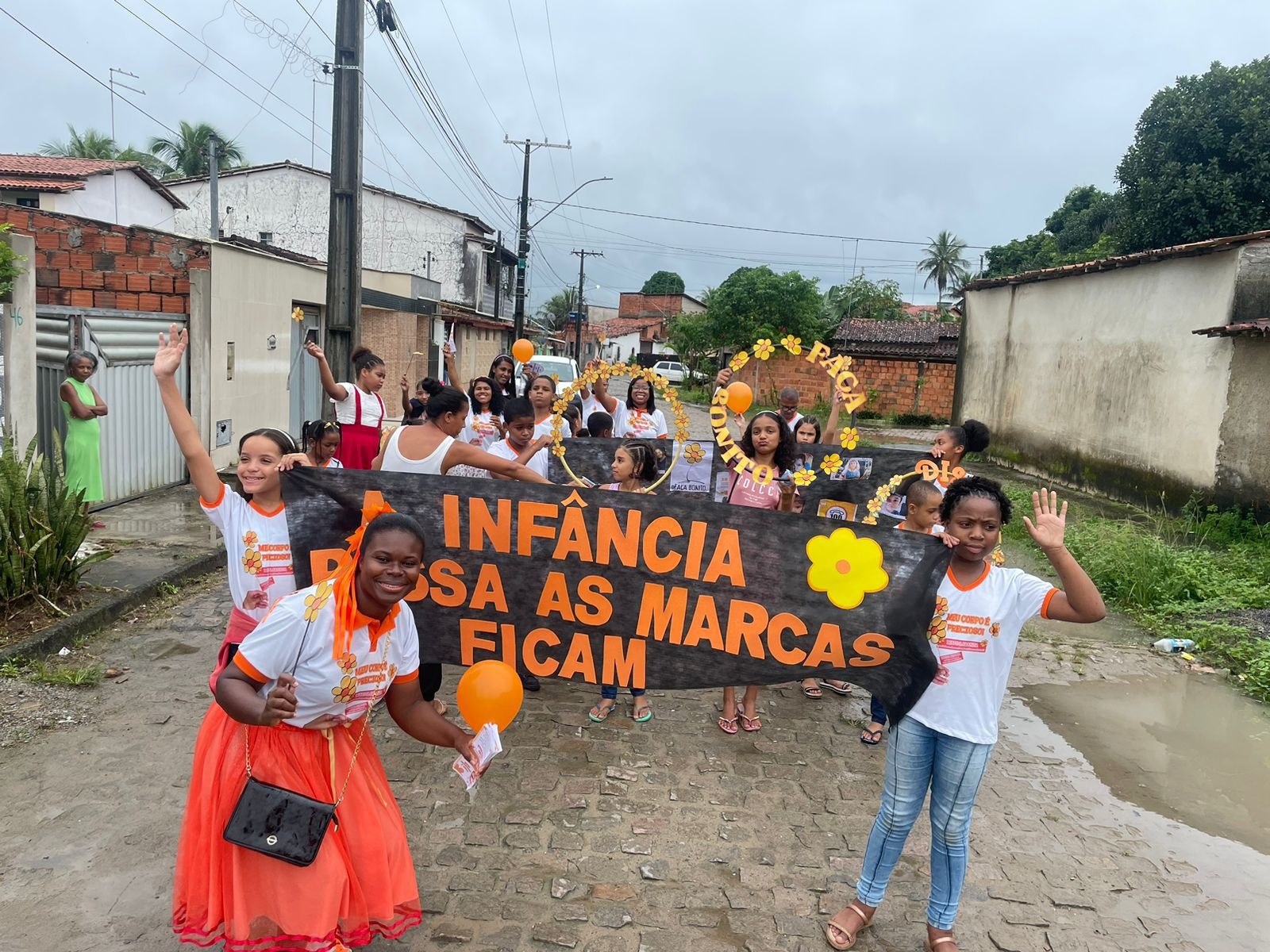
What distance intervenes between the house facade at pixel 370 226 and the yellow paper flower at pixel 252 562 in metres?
23.9

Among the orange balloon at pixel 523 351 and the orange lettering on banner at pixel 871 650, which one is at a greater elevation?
the orange balloon at pixel 523 351

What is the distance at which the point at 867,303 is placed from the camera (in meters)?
43.3

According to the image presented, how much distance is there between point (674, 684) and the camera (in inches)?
154

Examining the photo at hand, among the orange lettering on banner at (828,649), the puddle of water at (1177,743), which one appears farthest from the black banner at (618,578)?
the puddle of water at (1177,743)

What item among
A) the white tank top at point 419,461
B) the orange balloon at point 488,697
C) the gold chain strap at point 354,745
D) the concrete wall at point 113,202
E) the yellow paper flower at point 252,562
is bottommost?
the gold chain strap at point 354,745

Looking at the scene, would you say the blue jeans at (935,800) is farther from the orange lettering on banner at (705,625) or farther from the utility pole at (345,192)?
the utility pole at (345,192)

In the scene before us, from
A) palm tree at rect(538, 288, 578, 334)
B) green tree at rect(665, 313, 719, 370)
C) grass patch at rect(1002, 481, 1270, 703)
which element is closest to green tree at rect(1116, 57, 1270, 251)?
grass patch at rect(1002, 481, 1270, 703)

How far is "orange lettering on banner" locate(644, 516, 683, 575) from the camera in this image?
12.7 feet

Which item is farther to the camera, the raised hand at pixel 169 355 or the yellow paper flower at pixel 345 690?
the raised hand at pixel 169 355

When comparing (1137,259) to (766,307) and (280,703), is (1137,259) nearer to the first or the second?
(280,703)

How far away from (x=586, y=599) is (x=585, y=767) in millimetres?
940

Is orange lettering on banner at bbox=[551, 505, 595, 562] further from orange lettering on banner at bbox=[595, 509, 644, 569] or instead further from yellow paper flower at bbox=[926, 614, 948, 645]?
yellow paper flower at bbox=[926, 614, 948, 645]

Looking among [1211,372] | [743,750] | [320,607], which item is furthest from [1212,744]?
[1211,372]

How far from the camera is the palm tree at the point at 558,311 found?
7350 centimetres
